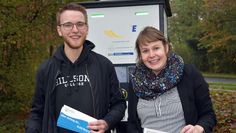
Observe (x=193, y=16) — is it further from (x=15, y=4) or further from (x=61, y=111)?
(x=61, y=111)

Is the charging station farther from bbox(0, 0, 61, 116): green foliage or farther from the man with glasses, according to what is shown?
bbox(0, 0, 61, 116): green foliage

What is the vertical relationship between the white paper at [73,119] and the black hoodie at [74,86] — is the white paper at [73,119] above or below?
below

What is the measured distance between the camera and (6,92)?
9578mm

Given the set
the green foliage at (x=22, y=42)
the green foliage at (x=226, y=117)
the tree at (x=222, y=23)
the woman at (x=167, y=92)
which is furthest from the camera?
the tree at (x=222, y=23)

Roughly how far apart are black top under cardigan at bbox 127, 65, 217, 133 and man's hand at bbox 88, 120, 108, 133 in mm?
268

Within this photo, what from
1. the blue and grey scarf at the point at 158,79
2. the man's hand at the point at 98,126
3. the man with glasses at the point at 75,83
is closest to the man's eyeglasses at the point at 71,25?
the man with glasses at the point at 75,83

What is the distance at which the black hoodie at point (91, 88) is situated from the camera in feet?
10.2

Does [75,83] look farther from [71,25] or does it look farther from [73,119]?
[71,25]

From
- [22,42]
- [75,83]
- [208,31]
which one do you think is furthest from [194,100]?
[208,31]

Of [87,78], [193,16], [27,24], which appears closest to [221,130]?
[27,24]

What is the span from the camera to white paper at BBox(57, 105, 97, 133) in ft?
9.87

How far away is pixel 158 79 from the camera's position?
3.06 metres

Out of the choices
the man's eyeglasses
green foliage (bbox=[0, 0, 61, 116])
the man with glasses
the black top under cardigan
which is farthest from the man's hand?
green foliage (bbox=[0, 0, 61, 116])

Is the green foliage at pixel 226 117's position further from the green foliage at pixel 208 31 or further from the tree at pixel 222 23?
the tree at pixel 222 23
